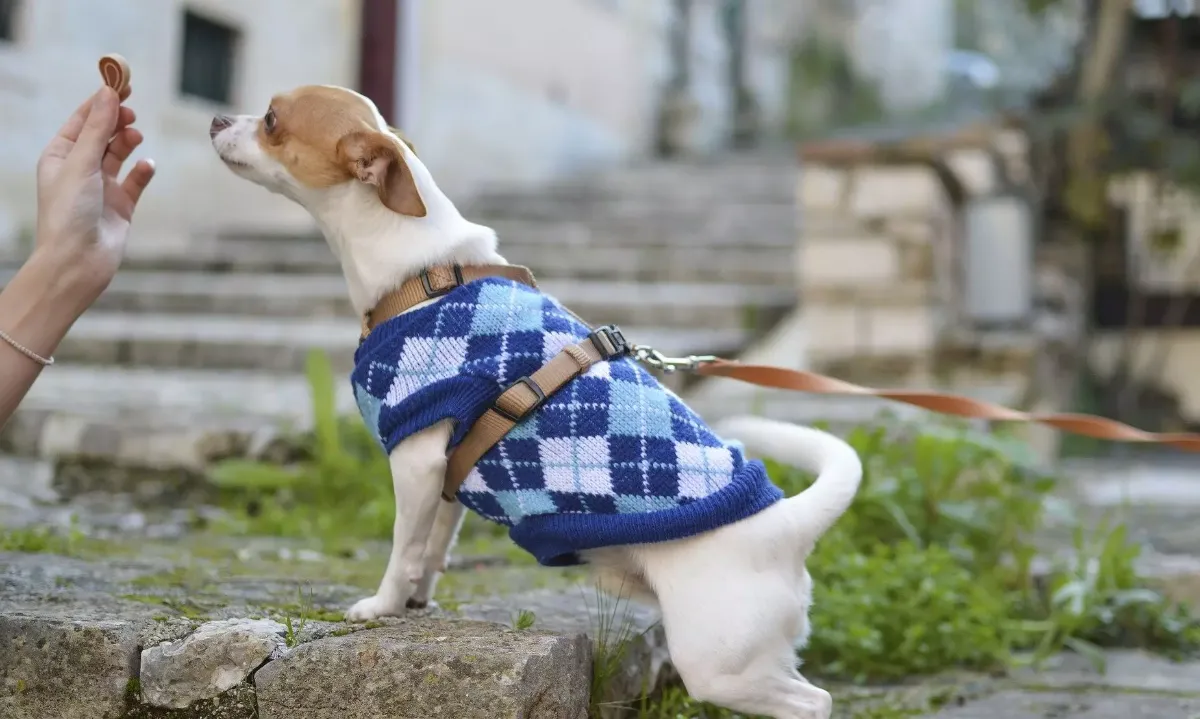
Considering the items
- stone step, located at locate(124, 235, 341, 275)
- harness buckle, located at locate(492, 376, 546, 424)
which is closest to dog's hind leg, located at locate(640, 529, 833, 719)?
harness buckle, located at locate(492, 376, 546, 424)

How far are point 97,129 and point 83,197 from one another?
0.12 m

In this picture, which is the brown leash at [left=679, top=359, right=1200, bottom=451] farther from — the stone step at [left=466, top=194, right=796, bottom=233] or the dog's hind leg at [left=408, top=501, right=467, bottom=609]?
the stone step at [left=466, top=194, right=796, bottom=233]

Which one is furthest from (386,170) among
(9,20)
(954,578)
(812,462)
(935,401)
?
(9,20)

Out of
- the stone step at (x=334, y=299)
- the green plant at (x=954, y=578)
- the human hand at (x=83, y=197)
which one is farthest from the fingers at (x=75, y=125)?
the stone step at (x=334, y=299)

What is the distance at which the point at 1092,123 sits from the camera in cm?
579

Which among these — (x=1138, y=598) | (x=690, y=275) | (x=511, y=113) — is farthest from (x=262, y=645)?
(x=511, y=113)

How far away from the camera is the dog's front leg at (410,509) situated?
169 cm

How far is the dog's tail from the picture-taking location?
167cm

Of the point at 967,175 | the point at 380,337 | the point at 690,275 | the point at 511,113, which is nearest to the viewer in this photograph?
the point at 380,337

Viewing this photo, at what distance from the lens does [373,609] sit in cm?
176

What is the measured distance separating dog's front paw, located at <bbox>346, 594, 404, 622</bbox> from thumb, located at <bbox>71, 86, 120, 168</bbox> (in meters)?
0.91

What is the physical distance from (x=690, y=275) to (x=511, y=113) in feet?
14.1

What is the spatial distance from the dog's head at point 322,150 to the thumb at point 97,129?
0.27 metres

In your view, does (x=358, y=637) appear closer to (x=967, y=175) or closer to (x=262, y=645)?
(x=262, y=645)
